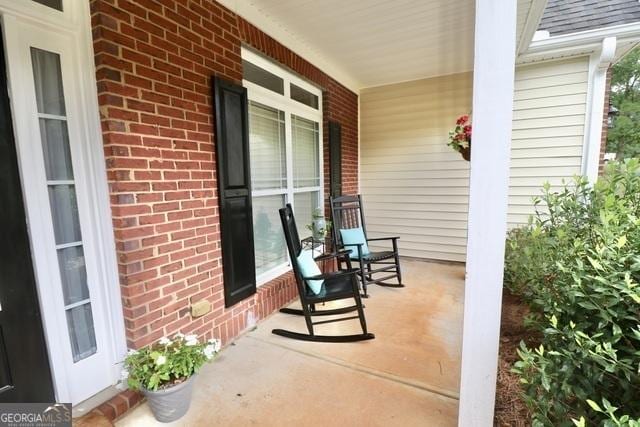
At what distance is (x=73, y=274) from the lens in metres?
1.54

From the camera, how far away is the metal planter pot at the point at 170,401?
148 centimetres

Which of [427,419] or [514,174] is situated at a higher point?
[514,174]

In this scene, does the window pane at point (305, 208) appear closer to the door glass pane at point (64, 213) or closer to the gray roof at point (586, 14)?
the door glass pane at point (64, 213)

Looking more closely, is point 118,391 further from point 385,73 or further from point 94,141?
point 385,73

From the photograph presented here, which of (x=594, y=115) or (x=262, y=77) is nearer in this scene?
(x=262, y=77)

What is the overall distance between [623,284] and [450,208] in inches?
135

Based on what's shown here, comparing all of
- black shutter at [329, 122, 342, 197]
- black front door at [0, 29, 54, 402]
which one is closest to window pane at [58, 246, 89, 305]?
black front door at [0, 29, 54, 402]

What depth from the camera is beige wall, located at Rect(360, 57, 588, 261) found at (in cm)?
338

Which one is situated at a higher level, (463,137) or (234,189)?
(463,137)

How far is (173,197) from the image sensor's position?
6.06ft

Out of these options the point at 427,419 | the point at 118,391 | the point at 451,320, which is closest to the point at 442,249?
the point at 451,320

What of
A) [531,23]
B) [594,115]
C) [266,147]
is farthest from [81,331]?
[594,115]

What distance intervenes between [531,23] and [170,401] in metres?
3.86

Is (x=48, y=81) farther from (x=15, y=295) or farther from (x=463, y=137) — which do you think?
(x=463, y=137)
